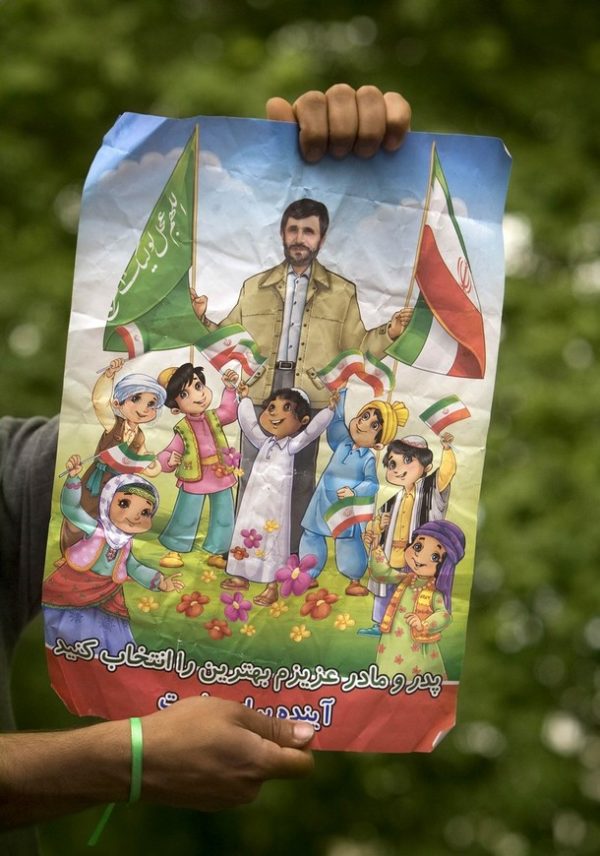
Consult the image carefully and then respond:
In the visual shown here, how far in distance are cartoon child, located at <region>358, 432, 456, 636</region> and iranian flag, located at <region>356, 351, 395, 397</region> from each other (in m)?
0.06

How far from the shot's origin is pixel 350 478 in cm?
106

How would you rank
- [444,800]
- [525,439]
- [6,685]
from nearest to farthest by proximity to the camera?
1. [6,685]
2. [525,439]
3. [444,800]

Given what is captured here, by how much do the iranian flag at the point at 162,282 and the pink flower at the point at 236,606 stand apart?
0.86 ft

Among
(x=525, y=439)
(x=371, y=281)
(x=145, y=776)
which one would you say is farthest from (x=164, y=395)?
(x=525, y=439)

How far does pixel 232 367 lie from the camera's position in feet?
3.45

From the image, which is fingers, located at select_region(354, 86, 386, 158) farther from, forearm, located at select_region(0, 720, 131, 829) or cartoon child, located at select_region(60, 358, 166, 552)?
forearm, located at select_region(0, 720, 131, 829)

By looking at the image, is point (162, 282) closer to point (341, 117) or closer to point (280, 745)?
point (341, 117)

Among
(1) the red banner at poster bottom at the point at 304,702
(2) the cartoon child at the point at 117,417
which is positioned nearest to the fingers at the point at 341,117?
(2) the cartoon child at the point at 117,417

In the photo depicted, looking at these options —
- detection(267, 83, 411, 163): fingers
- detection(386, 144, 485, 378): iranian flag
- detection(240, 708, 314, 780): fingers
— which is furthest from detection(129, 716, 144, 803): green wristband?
detection(267, 83, 411, 163): fingers

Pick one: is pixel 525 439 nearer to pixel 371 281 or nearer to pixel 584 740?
pixel 584 740

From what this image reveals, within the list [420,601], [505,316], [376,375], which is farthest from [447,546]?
[505,316]

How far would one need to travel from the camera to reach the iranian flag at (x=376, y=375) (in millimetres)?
1064

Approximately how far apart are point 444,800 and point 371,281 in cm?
184

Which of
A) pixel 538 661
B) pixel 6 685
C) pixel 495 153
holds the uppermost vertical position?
pixel 495 153
